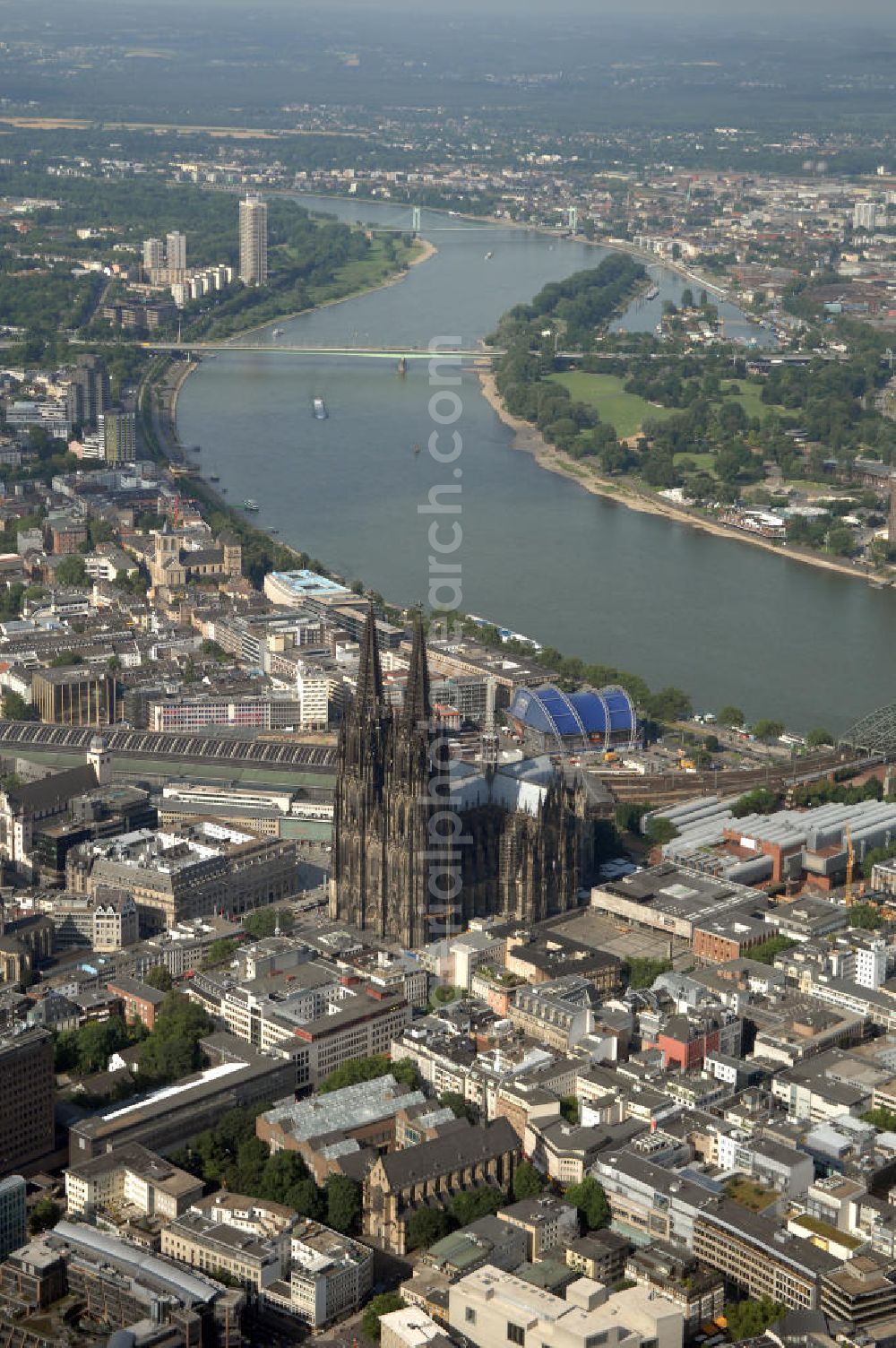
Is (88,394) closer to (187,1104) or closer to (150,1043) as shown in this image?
(150,1043)

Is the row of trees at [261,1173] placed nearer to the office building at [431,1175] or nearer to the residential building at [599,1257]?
the office building at [431,1175]

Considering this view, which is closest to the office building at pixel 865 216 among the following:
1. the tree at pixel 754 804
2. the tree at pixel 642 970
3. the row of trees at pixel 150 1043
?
the tree at pixel 754 804

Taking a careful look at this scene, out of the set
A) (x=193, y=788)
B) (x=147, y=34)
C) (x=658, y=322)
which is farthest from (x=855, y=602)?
(x=147, y=34)

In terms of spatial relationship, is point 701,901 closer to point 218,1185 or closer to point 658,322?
point 218,1185

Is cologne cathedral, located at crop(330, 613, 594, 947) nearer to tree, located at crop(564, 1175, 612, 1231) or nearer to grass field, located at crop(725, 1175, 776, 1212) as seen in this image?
tree, located at crop(564, 1175, 612, 1231)

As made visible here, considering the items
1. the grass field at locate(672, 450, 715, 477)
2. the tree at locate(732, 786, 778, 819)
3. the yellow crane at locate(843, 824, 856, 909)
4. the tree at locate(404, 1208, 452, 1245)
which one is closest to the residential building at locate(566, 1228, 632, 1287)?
the tree at locate(404, 1208, 452, 1245)
